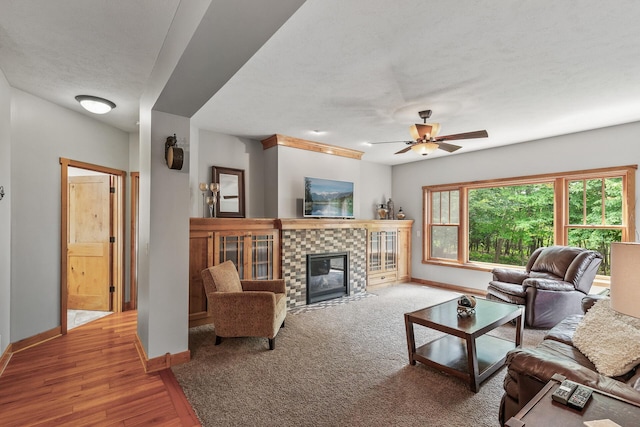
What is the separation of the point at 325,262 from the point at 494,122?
3220mm

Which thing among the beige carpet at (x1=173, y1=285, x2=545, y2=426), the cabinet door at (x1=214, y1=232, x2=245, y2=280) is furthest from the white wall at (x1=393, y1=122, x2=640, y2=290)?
the cabinet door at (x1=214, y1=232, x2=245, y2=280)

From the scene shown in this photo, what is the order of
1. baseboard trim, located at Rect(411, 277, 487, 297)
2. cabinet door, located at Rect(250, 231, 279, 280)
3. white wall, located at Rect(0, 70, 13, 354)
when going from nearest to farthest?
1. white wall, located at Rect(0, 70, 13, 354)
2. cabinet door, located at Rect(250, 231, 279, 280)
3. baseboard trim, located at Rect(411, 277, 487, 297)

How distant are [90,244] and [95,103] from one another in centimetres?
224

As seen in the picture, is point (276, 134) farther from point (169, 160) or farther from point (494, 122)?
point (494, 122)

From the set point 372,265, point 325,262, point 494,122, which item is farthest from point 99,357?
point 494,122

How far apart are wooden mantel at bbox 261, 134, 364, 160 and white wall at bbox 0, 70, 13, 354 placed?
2946 mm

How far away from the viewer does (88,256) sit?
448 centimetres

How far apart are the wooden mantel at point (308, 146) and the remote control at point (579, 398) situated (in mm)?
4332

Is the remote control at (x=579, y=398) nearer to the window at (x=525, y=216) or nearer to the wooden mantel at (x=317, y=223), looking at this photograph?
the wooden mantel at (x=317, y=223)

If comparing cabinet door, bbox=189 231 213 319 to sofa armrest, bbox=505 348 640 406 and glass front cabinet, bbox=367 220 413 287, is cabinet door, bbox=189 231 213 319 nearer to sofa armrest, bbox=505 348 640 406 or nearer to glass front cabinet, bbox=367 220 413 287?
glass front cabinet, bbox=367 220 413 287

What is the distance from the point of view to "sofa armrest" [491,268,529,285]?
4.30m

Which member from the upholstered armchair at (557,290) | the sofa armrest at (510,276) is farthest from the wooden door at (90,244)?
the sofa armrest at (510,276)

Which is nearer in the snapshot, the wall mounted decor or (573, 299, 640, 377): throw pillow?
(573, 299, 640, 377): throw pillow

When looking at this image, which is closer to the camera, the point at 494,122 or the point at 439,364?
the point at 439,364
